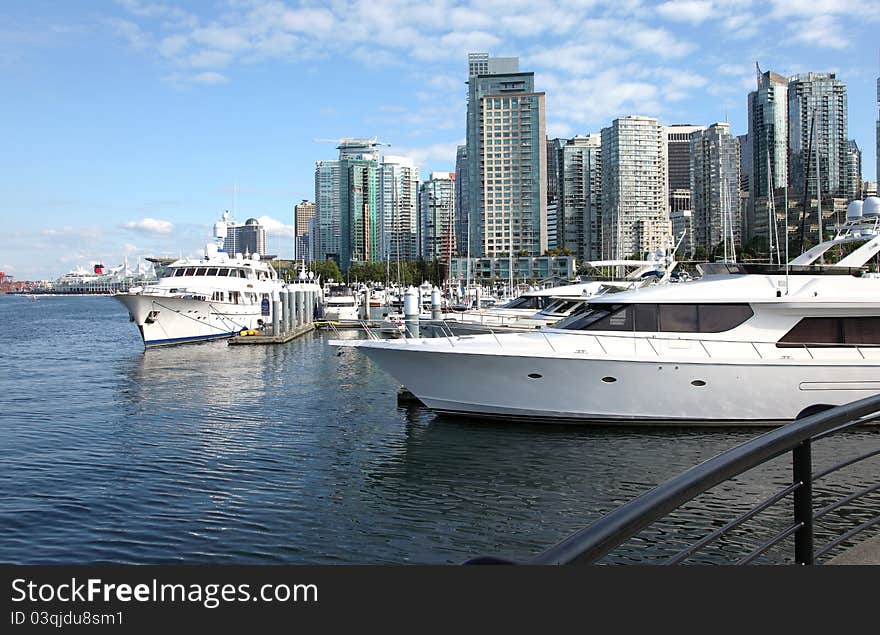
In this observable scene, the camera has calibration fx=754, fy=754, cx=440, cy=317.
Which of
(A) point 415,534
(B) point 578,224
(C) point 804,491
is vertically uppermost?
(B) point 578,224

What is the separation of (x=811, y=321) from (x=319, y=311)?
48.9 m

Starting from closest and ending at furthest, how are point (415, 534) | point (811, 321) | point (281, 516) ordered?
point (415, 534) → point (281, 516) → point (811, 321)

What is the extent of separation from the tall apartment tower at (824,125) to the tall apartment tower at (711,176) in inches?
841

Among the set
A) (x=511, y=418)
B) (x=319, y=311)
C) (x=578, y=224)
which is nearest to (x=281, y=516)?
(x=511, y=418)

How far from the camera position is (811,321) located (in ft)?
53.0

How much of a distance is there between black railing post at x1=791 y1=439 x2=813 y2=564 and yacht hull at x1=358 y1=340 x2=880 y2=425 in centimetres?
1254

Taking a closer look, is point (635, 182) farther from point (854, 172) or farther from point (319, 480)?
point (319, 480)

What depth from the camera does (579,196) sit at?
624 feet

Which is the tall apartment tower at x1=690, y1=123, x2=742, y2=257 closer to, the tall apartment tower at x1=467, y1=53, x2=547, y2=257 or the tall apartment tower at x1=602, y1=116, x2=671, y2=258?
the tall apartment tower at x1=602, y1=116, x2=671, y2=258

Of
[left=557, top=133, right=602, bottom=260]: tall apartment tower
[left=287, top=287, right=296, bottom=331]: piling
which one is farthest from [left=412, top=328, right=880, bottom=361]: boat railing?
[left=557, top=133, right=602, bottom=260]: tall apartment tower

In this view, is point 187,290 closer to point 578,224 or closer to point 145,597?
point 145,597

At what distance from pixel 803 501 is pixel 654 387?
1307cm

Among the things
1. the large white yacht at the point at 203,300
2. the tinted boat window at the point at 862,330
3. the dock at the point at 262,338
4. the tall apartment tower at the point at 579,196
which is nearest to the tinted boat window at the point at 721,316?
the tinted boat window at the point at 862,330

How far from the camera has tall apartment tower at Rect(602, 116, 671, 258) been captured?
169875 millimetres
